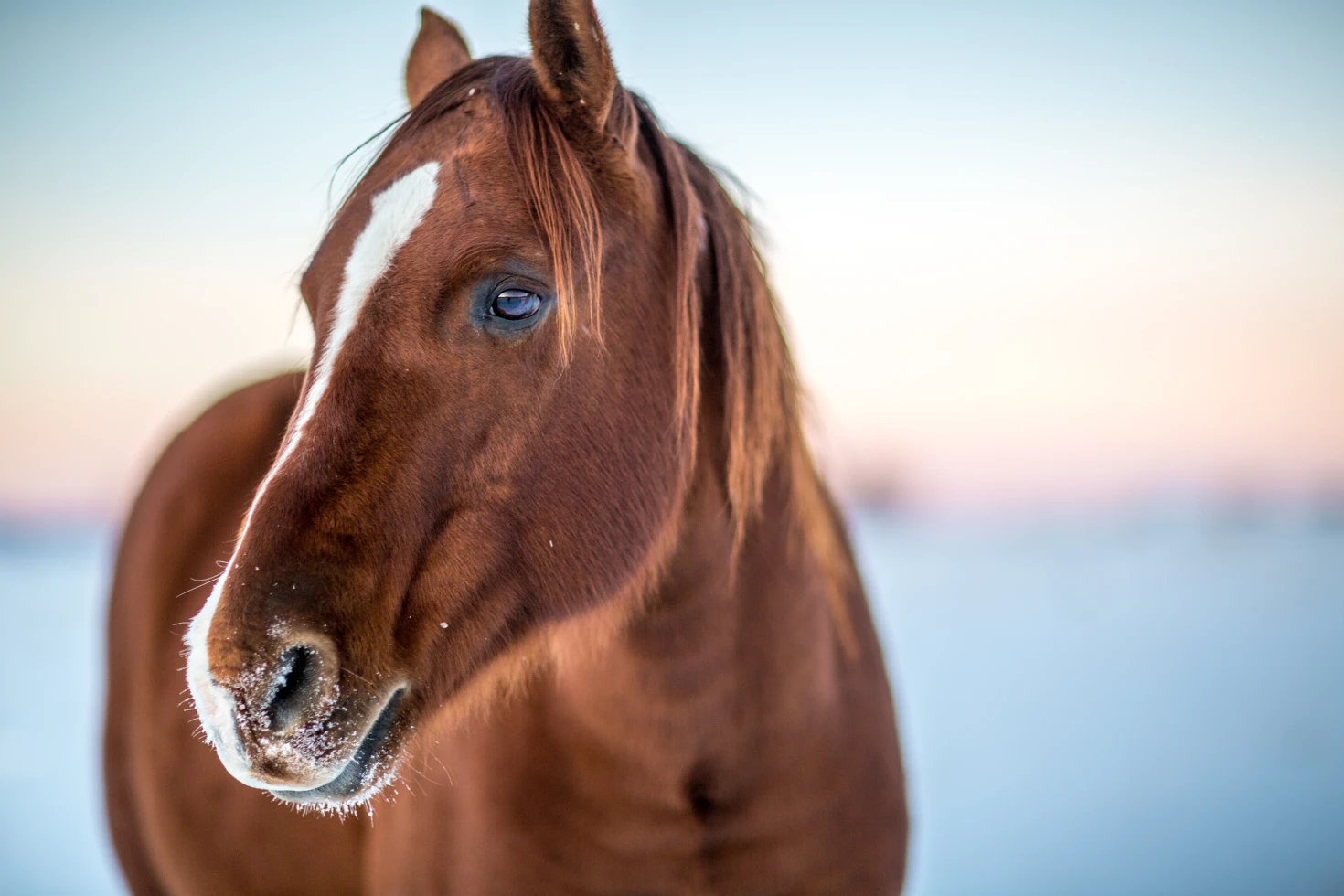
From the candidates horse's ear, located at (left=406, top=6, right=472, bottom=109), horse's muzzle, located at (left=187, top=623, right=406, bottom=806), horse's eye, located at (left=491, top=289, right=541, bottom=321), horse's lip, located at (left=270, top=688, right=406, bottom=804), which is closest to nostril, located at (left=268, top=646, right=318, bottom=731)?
horse's muzzle, located at (left=187, top=623, right=406, bottom=806)

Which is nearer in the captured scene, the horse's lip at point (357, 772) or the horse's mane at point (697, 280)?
the horse's lip at point (357, 772)

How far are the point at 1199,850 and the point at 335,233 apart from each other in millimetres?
4021

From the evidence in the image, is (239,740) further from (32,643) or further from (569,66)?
(32,643)

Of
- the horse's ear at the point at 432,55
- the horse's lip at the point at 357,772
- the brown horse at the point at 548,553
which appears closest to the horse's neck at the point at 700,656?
the brown horse at the point at 548,553

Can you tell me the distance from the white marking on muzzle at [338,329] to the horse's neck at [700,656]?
1.78 ft

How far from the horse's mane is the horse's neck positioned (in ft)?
0.25

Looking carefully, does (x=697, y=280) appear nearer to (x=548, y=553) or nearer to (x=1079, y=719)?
(x=548, y=553)

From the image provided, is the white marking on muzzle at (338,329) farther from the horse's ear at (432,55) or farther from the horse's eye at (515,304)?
the horse's ear at (432,55)

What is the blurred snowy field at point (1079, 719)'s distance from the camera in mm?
3332

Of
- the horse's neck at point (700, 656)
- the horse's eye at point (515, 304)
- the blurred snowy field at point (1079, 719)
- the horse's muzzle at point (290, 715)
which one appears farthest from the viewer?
the blurred snowy field at point (1079, 719)

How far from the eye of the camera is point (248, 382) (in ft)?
8.27

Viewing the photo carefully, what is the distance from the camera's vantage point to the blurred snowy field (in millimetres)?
3332

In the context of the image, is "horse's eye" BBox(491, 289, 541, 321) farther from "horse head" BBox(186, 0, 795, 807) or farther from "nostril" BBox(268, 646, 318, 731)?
"nostril" BBox(268, 646, 318, 731)

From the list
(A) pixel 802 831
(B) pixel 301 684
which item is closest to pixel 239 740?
(B) pixel 301 684
